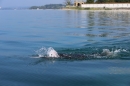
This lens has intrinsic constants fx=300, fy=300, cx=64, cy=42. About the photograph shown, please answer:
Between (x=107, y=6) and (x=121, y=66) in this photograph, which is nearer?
(x=121, y=66)

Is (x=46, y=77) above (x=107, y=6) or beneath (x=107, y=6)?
above

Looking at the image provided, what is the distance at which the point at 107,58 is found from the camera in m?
17.6

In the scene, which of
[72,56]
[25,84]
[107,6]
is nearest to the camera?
[25,84]

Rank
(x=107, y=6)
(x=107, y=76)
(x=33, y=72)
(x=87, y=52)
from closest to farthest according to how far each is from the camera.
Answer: (x=107, y=76)
(x=33, y=72)
(x=87, y=52)
(x=107, y=6)

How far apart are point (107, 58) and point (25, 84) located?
21.8 ft

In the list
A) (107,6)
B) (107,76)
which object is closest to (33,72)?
(107,76)

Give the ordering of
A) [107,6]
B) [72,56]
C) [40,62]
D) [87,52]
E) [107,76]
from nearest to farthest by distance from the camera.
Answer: [107,76] < [40,62] < [72,56] < [87,52] < [107,6]

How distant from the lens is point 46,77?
13.5m

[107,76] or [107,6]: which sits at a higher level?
[107,76]

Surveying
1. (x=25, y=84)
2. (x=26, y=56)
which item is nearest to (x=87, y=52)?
(x=26, y=56)

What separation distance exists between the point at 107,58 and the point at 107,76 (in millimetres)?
4224

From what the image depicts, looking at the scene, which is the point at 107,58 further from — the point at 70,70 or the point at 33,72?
the point at 33,72

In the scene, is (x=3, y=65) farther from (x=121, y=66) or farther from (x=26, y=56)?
(x=121, y=66)

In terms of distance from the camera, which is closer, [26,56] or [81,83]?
[81,83]
